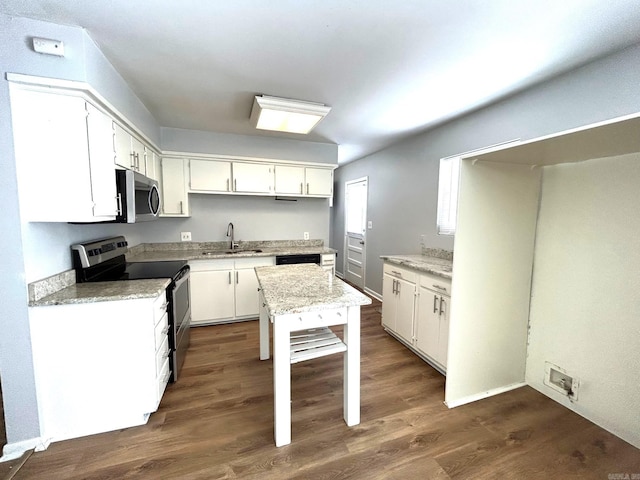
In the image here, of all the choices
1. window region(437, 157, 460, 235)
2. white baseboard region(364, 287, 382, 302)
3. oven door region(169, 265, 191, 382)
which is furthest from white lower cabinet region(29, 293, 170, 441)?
white baseboard region(364, 287, 382, 302)

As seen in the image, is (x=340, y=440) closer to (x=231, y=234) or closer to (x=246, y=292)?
(x=246, y=292)

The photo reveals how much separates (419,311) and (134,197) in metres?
2.65

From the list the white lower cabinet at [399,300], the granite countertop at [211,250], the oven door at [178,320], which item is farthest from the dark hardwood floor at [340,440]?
the granite countertop at [211,250]

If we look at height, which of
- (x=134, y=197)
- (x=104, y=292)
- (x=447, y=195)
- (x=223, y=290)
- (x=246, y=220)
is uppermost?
(x=447, y=195)

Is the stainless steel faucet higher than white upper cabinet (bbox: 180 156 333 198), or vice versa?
white upper cabinet (bbox: 180 156 333 198)

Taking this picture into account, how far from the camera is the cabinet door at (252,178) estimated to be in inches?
136

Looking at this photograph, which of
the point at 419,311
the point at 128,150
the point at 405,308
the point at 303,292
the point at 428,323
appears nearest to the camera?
the point at 303,292

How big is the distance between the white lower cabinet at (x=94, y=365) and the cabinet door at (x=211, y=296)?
139 cm

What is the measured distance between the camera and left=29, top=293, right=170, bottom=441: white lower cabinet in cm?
155

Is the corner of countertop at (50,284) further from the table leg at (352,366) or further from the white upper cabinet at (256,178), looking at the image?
the table leg at (352,366)

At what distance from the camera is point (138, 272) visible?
2.28 metres

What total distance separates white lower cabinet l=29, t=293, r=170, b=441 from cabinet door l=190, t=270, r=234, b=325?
1.39 m

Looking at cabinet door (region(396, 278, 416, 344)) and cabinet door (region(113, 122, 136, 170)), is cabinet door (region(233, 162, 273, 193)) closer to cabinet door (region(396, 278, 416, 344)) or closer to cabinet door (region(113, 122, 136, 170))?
cabinet door (region(113, 122, 136, 170))

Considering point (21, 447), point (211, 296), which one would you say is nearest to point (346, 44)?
point (211, 296)
